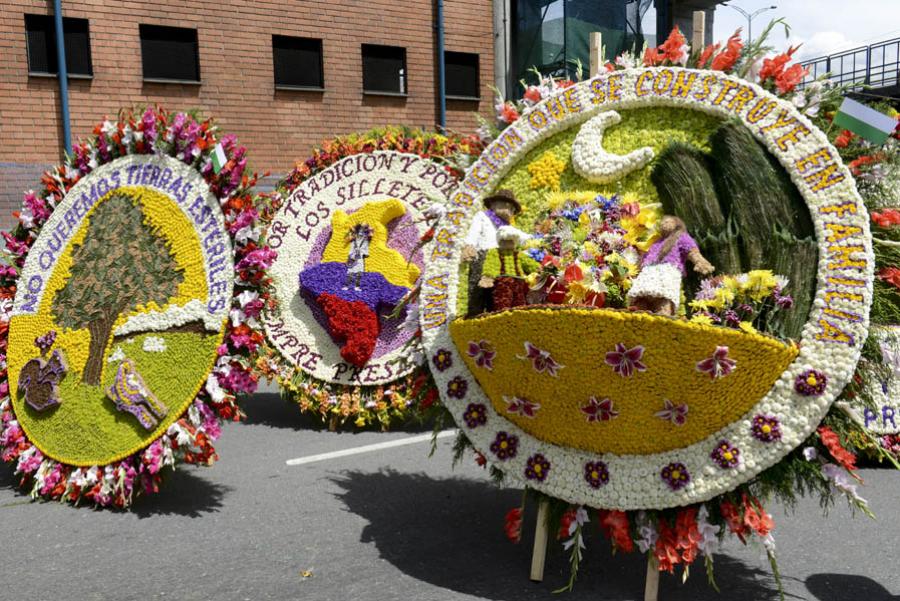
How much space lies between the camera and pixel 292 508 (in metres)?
4.90

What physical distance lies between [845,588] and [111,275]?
4.41 metres

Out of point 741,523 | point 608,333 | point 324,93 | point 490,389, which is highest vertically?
point 324,93

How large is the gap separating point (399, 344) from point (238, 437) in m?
1.55

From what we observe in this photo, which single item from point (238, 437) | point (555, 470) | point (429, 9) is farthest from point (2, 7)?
point (555, 470)

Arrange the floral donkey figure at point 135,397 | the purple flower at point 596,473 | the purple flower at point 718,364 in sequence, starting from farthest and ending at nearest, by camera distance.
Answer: the floral donkey figure at point 135,397
the purple flower at point 596,473
the purple flower at point 718,364

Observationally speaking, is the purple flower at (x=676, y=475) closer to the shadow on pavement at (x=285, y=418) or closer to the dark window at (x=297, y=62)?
the shadow on pavement at (x=285, y=418)

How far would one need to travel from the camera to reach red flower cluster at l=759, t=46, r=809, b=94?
3.49 meters

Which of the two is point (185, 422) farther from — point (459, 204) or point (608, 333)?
point (608, 333)

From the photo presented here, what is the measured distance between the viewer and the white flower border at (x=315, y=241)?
6852 mm

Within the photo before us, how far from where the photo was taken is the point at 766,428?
317cm

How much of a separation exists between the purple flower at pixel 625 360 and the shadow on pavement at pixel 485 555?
1.17 metres

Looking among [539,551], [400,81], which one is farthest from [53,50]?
[539,551]

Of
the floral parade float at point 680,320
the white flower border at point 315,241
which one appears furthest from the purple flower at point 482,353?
the white flower border at point 315,241

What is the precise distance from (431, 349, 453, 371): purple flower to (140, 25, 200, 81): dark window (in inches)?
442
